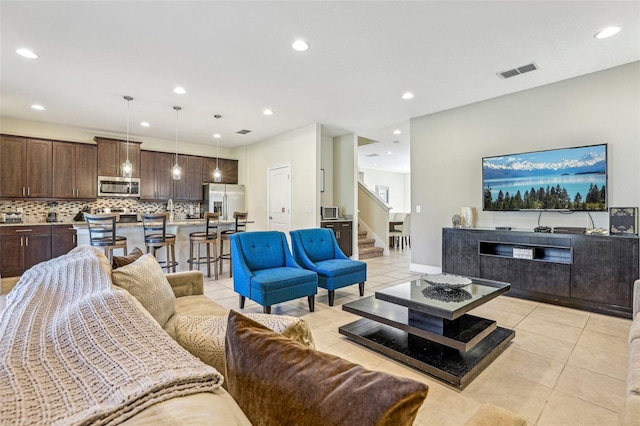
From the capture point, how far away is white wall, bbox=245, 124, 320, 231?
239 inches

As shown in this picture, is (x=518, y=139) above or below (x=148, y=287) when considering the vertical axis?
above

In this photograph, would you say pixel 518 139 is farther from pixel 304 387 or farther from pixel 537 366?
pixel 304 387

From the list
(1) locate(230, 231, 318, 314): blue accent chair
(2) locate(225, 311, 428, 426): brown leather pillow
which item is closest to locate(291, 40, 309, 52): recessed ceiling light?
(1) locate(230, 231, 318, 314): blue accent chair

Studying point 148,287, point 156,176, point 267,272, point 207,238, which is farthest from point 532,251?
point 156,176

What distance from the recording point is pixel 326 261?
3.99 metres

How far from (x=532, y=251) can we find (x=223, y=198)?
6318 millimetres

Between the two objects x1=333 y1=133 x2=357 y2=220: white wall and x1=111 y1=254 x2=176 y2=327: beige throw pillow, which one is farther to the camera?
x1=333 y1=133 x2=357 y2=220: white wall

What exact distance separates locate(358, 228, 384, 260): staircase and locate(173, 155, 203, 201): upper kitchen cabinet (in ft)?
13.5

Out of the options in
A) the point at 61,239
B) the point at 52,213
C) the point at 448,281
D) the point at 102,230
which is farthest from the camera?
the point at 52,213

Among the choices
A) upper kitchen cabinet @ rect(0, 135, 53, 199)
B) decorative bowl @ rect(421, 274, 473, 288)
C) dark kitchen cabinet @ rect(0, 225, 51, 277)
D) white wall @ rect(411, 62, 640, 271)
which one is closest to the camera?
decorative bowl @ rect(421, 274, 473, 288)

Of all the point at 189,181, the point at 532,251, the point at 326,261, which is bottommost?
the point at 326,261

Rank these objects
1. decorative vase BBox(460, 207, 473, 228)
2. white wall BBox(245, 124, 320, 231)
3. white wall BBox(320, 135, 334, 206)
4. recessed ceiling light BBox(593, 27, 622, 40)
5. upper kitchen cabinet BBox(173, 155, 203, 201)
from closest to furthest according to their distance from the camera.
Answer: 1. recessed ceiling light BBox(593, 27, 622, 40)
2. decorative vase BBox(460, 207, 473, 228)
3. white wall BBox(245, 124, 320, 231)
4. white wall BBox(320, 135, 334, 206)
5. upper kitchen cabinet BBox(173, 155, 203, 201)

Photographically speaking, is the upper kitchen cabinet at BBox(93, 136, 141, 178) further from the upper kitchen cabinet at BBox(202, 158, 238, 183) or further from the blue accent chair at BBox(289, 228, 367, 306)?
the blue accent chair at BBox(289, 228, 367, 306)

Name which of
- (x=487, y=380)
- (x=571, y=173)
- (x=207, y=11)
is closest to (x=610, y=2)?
(x=571, y=173)
